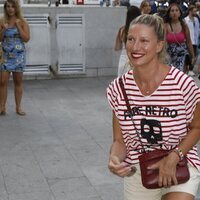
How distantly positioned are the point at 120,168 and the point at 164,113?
36 centimetres

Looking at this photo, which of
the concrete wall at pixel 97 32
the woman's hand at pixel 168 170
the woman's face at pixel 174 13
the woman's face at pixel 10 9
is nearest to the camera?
the woman's hand at pixel 168 170

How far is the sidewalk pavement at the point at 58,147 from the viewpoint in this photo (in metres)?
4.93

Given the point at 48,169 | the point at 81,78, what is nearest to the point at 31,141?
the point at 48,169

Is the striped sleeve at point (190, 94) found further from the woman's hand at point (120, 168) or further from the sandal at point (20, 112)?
the sandal at point (20, 112)

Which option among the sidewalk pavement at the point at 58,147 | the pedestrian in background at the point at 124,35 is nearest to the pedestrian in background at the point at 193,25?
the sidewalk pavement at the point at 58,147

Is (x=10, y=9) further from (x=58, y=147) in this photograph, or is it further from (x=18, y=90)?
(x=58, y=147)

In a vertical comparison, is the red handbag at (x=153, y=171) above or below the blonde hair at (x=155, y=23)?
below

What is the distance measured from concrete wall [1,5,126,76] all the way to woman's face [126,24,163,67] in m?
7.97

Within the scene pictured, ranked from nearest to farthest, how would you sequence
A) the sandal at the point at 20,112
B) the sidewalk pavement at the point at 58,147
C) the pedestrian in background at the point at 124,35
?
the sidewalk pavement at the point at 58,147, the pedestrian in background at the point at 124,35, the sandal at the point at 20,112

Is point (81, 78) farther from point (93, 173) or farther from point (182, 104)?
point (182, 104)

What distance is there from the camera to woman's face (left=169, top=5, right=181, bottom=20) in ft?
25.5

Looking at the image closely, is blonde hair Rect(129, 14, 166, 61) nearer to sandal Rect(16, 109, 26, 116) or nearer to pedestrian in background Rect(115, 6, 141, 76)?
pedestrian in background Rect(115, 6, 141, 76)

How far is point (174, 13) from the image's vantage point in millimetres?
7766

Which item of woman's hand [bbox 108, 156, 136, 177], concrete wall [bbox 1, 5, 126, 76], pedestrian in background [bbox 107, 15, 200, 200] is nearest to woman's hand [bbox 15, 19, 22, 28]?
concrete wall [bbox 1, 5, 126, 76]
